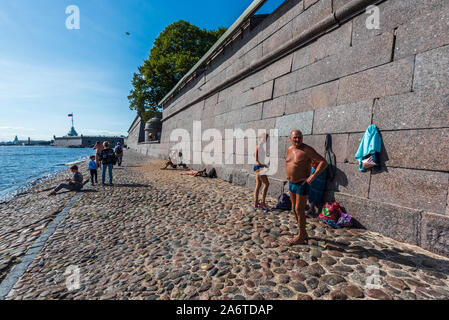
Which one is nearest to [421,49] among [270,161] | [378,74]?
[378,74]

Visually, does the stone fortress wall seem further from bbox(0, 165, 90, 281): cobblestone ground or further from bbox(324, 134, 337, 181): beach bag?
bbox(0, 165, 90, 281): cobblestone ground

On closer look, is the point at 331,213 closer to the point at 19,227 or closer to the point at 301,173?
the point at 301,173

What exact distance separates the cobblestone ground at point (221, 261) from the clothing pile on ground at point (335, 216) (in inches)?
6.3

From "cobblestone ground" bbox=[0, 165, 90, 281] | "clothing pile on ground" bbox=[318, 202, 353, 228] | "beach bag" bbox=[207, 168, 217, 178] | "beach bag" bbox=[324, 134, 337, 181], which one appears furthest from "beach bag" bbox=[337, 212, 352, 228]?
"beach bag" bbox=[207, 168, 217, 178]

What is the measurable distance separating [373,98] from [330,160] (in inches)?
53.1

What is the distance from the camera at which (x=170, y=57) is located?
2389 centimetres

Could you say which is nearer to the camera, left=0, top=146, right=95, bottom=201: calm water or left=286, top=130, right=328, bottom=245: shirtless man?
left=286, top=130, right=328, bottom=245: shirtless man

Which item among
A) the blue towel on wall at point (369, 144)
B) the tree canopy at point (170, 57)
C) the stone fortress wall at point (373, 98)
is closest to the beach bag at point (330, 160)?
the stone fortress wall at point (373, 98)

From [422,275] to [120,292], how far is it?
325 centimetres

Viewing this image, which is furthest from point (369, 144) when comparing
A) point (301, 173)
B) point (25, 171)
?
point (25, 171)

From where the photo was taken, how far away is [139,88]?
26.8 m

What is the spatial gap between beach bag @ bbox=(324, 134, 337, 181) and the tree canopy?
21.7m

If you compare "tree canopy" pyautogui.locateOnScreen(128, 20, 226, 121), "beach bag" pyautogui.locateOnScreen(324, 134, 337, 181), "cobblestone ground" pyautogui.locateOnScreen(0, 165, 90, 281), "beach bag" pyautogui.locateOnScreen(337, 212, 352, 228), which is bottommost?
"cobblestone ground" pyautogui.locateOnScreen(0, 165, 90, 281)

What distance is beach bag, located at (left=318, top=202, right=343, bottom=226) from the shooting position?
12.6 ft
